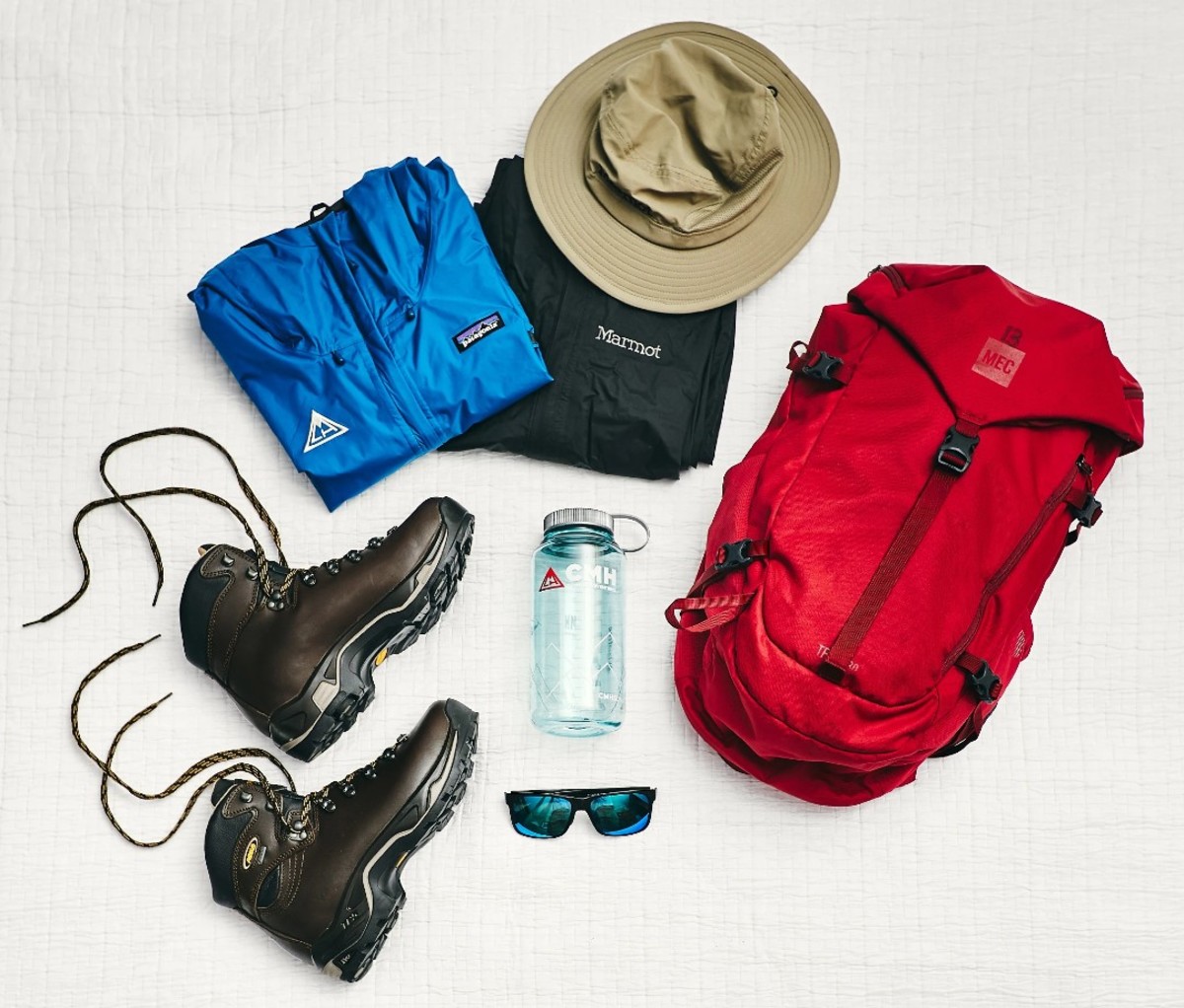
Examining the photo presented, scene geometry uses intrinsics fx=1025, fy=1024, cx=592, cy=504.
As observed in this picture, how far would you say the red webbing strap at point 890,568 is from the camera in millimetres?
1017

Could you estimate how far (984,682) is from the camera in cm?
105

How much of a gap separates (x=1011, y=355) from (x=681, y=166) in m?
0.43

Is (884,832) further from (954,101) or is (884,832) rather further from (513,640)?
(954,101)

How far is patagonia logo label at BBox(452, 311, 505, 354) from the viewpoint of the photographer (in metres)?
1.21

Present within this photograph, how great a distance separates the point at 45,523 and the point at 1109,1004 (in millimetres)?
1372

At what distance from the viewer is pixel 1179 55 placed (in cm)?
130

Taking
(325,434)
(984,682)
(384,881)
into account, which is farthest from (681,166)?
(384,881)

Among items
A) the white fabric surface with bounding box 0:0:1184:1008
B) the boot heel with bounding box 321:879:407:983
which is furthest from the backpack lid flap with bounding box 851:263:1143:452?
the boot heel with bounding box 321:879:407:983

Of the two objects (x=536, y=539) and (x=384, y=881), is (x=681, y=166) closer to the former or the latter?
(x=536, y=539)

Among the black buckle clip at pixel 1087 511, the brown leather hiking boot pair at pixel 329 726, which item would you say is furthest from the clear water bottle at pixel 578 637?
the black buckle clip at pixel 1087 511

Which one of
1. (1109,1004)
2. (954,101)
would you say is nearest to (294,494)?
(954,101)

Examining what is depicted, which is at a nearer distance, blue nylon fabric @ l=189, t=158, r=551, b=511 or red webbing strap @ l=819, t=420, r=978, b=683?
red webbing strap @ l=819, t=420, r=978, b=683

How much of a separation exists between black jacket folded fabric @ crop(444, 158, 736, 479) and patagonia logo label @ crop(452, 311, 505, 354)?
2.2 inches

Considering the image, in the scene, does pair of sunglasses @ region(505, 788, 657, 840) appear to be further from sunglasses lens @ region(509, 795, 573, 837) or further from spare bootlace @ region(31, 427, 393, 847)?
spare bootlace @ region(31, 427, 393, 847)
